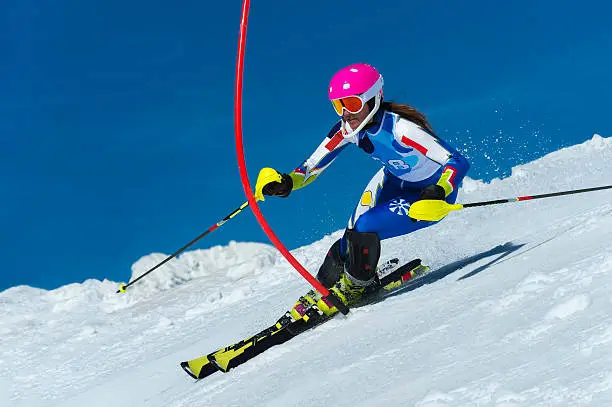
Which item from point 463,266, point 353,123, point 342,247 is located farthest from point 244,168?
point 463,266

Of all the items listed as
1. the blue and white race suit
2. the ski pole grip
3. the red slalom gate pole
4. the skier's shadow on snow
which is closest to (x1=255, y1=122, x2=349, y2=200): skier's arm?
the blue and white race suit

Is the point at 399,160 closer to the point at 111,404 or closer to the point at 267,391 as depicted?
the point at 267,391

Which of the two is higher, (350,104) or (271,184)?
(350,104)

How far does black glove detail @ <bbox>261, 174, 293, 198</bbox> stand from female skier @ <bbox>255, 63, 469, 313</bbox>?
0.07 meters

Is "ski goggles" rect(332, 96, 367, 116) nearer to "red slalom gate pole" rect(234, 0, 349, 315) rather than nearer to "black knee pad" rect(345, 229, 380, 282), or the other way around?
"red slalom gate pole" rect(234, 0, 349, 315)

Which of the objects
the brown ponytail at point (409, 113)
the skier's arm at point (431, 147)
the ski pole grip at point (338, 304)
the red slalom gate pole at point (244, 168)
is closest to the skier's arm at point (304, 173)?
the red slalom gate pole at point (244, 168)

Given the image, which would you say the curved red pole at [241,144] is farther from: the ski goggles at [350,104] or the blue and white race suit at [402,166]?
the ski goggles at [350,104]

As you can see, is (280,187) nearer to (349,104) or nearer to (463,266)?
(349,104)

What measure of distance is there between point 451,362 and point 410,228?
2.26 m

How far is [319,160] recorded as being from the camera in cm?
619

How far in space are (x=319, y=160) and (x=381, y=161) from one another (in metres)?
0.58

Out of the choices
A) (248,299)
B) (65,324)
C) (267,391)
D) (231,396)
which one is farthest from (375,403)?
(65,324)

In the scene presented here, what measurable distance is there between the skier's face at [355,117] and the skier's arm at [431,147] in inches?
9.4

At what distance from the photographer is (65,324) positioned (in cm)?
937
